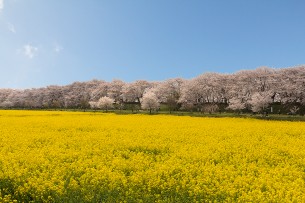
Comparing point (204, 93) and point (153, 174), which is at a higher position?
point (204, 93)

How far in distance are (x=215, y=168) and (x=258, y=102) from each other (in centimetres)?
5847

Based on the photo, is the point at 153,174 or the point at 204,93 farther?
the point at 204,93

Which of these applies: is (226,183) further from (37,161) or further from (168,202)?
(37,161)

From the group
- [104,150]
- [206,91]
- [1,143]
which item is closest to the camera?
[104,150]

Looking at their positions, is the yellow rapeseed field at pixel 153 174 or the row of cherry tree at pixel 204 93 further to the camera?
the row of cherry tree at pixel 204 93

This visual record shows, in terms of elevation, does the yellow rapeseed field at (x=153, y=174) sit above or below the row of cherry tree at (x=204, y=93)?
below

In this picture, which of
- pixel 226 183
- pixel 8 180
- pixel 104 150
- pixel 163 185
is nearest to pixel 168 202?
pixel 163 185

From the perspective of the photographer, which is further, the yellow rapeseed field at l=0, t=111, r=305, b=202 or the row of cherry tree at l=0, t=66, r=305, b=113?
the row of cherry tree at l=0, t=66, r=305, b=113

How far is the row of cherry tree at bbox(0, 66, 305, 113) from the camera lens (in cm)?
7738

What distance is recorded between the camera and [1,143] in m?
19.2

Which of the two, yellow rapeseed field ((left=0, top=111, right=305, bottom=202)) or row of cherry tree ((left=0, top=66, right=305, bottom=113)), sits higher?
row of cherry tree ((left=0, top=66, right=305, bottom=113))

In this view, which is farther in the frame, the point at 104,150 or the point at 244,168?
the point at 104,150

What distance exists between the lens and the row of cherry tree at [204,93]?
77375 millimetres

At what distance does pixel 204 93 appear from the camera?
93.1 meters
